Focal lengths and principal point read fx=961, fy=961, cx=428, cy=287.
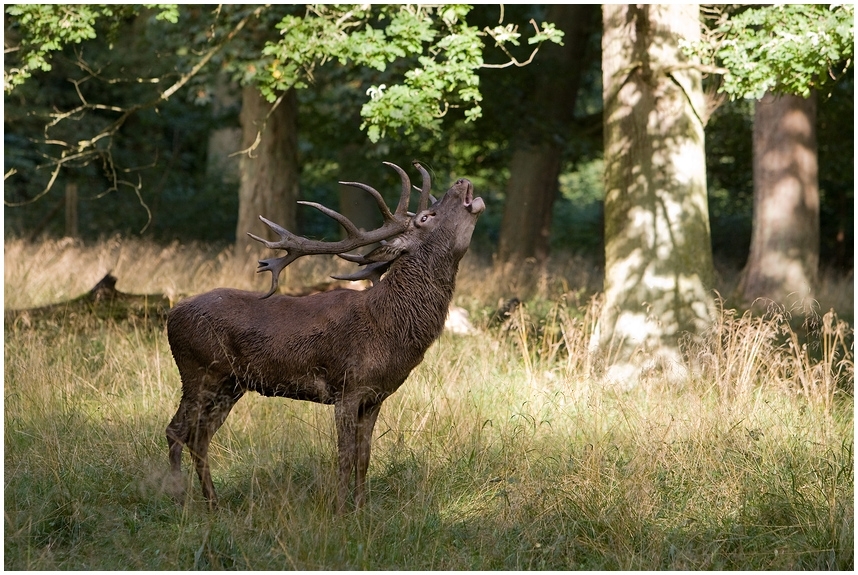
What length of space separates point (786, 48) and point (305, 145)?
63.3ft

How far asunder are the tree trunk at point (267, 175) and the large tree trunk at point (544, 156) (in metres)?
4.29

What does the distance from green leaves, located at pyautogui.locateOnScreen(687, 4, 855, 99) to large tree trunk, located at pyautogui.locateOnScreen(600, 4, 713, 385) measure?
0.54 metres

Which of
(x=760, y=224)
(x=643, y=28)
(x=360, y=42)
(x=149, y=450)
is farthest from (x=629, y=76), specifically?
(x=760, y=224)

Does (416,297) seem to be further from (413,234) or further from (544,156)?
(544,156)

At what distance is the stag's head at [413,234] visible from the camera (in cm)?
552

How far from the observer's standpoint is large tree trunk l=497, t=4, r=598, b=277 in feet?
56.7

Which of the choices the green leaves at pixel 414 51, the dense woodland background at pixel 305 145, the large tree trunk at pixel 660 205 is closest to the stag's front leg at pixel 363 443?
the green leaves at pixel 414 51

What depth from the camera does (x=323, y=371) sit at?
5.45m

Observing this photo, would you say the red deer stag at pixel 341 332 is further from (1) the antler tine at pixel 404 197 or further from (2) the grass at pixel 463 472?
(2) the grass at pixel 463 472

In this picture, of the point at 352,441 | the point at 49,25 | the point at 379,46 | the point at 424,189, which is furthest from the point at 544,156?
the point at 352,441

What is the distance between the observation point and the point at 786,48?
24.8 ft

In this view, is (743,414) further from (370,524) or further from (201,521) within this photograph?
(201,521)

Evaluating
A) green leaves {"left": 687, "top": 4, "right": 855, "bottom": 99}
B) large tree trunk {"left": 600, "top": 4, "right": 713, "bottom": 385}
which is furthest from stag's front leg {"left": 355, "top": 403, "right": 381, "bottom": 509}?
green leaves {"left": 687, "top": 4, "right": 855, "bottom": 99}

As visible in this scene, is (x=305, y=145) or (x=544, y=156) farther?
(x=305, y=145)
